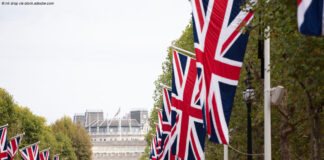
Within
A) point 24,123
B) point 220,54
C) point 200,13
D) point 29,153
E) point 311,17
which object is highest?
point 200,13

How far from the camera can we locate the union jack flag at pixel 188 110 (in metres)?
24.7

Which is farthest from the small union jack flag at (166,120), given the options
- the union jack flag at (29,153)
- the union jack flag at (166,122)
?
the union jack flag at (29,153)

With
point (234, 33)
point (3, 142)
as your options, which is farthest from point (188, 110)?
point (3, 142)

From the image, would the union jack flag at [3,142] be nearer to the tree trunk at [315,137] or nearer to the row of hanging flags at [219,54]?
the row of hanging flags at [219,54]

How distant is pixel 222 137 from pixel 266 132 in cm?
263

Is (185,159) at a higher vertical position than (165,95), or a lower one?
lower

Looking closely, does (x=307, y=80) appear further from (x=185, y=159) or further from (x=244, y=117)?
(x=244, y=117)

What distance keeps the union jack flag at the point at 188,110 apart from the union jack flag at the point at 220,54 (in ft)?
23.0

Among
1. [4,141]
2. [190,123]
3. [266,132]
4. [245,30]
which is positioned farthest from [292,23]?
[4,141]

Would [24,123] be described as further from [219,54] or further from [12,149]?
[219,54]

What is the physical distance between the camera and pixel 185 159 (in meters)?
25.8

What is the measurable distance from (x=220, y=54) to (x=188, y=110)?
35.1 feet

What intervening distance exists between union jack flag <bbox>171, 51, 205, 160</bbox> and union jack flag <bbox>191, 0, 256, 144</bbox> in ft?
23.0

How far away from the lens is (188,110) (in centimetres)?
2664
